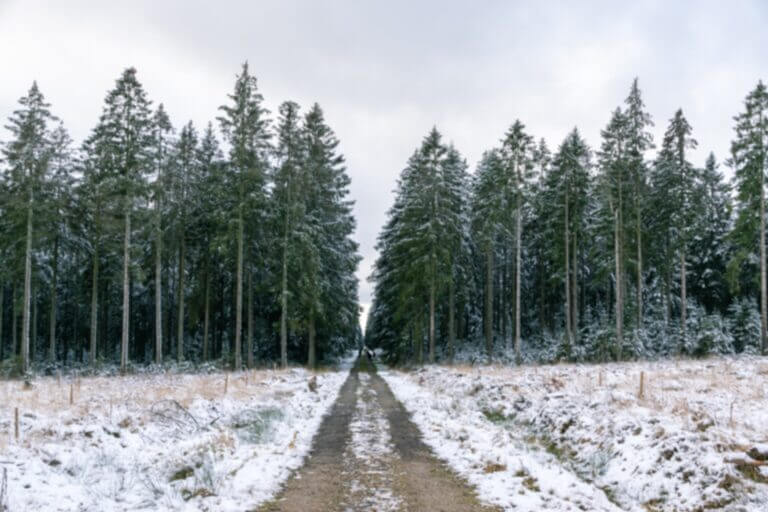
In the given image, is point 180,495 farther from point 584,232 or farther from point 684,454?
point 584,232

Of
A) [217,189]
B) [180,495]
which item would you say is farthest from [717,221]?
[180,495]

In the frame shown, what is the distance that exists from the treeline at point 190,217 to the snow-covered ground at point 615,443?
18.5 metres

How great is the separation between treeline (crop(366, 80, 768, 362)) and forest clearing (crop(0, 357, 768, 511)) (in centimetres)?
1801

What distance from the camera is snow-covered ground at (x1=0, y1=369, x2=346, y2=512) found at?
6.68m

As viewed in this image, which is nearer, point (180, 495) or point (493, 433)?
point (180, 495)

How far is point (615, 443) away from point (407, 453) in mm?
3869

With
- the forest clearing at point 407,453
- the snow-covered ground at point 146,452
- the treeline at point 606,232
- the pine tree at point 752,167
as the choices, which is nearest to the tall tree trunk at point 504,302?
the treeline at point 606,232

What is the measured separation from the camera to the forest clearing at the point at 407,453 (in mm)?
6727

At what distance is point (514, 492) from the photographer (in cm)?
743

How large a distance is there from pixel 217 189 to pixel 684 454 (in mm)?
26294

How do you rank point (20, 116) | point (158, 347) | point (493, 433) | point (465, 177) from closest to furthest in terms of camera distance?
1. point (493, 433)
2. point (20, 116)
3. point (158, 347)
4. point (465, 177)

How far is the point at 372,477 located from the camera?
328 inches

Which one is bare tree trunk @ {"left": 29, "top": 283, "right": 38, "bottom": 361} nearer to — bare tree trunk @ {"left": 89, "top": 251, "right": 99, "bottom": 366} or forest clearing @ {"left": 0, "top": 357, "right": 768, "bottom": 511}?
bare tree trunk @ {"left": 89, "top": 251, "right": 99, "bottom": 366}

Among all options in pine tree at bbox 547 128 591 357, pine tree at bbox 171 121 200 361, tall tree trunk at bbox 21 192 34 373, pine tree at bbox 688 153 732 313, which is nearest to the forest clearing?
tall tree trunk at bbox 21 192 34 373
